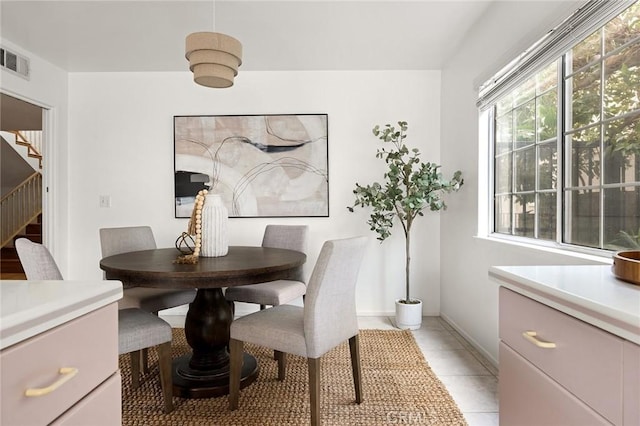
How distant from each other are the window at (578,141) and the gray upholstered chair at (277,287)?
1560 mm

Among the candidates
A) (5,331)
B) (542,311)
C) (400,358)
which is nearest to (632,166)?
(542,311)

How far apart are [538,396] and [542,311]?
0.71 feet

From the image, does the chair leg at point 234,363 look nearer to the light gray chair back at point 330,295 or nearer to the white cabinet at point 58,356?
the light gray chair back at point 330,295

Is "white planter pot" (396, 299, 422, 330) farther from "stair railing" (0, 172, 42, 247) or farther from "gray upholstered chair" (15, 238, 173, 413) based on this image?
"stair railing" (0, 172, 42, 247)

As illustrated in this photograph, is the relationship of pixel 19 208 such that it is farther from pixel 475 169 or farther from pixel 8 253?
pixel 475 169

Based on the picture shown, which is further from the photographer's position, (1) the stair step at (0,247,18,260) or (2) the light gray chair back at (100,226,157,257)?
(1) the stair step at (0,247,18,260)

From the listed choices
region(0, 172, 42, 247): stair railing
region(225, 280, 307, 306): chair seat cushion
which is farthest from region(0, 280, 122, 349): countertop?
region(0, 172, 42, 247): stair railing

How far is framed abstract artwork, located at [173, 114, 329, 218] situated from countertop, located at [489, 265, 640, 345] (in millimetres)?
2612

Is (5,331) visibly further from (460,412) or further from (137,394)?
(460,412)

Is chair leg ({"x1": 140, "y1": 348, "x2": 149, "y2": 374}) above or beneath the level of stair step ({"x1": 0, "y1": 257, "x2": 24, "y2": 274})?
beneath

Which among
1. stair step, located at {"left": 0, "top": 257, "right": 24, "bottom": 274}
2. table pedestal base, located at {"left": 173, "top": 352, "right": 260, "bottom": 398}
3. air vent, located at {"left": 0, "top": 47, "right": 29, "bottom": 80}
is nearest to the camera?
table pedestal base, located at {"left": 173, "top": 352, "right": 260, "bottom": 398}

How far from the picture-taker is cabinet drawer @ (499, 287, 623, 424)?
2.13ft

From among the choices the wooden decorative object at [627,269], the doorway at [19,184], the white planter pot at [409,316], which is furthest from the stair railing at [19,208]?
the wooden decorative object at [627,269]

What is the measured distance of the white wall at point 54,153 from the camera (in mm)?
3269
